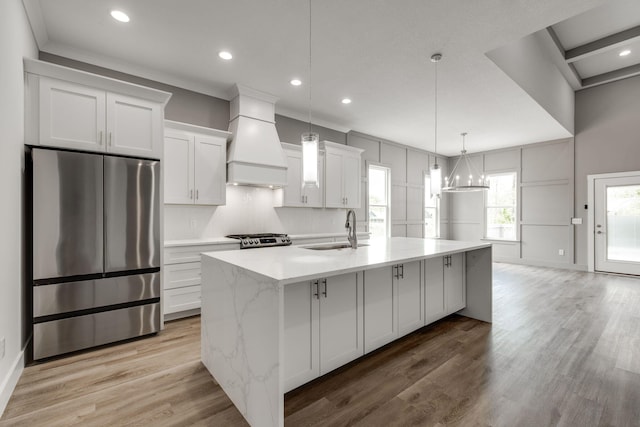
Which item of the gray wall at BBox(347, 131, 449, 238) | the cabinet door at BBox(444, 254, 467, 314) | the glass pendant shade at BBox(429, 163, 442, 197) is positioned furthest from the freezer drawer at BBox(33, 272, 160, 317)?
the gray wall at BBox(347, 131, 449, 238)

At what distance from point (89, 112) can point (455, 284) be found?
13.3 feet

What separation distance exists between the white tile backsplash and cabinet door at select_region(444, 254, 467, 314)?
100 inches

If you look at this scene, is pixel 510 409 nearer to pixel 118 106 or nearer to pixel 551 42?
pixel 118 106

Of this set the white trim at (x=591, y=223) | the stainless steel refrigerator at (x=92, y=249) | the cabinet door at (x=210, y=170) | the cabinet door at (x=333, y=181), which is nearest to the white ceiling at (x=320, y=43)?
the cabinet door at (x=210, y=170)

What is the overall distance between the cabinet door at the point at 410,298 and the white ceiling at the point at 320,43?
219 cm

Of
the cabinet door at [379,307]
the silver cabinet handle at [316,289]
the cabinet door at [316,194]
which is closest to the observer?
the silver cabinet handle at [316,289]

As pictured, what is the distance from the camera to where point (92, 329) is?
264 centimetres

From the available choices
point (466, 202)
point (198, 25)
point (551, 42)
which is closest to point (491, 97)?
point (551, 42)

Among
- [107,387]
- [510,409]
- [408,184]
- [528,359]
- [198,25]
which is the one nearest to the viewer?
[510,409]

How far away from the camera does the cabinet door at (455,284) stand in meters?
3.28

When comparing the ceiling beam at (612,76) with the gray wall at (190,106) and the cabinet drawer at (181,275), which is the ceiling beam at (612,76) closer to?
the gray wall at (190,106)

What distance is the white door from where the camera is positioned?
5590 mm

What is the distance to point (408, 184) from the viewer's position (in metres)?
7.21

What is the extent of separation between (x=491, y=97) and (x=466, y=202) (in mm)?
4390
